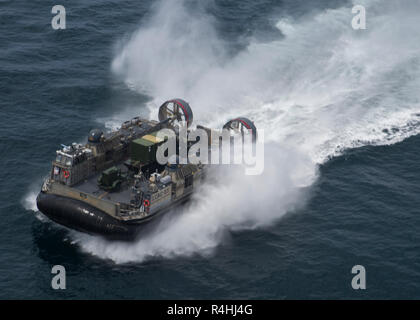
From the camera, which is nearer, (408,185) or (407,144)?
(408,185)

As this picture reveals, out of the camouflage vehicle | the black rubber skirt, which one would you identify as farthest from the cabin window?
the black rubber skirt

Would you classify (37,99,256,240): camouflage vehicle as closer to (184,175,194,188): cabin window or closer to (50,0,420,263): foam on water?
(184,175,194,188): cabin window

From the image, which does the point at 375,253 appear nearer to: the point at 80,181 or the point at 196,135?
the point at 196,135

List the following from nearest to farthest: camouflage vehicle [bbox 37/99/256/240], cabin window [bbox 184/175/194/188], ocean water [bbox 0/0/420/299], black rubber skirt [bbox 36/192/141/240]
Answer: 1. ocean water [bbox 0/0/420/299]
2. black rubber skirt [bbox 36/192/141/240]
3. camouflage vehicle [bbox 37/99/256/240]
4. cabin window [bbox 184/175/194/188]

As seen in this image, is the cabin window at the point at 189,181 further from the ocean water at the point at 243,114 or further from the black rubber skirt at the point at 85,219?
the black rubber skirt at the point at 85,219

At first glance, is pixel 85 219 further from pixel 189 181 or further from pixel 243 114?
pixel 243 114

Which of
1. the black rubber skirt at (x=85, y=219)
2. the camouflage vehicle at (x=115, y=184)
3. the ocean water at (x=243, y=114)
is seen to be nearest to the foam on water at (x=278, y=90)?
the ocean water at (x=243, y=114)

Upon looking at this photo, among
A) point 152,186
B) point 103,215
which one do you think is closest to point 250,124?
point 152,186
